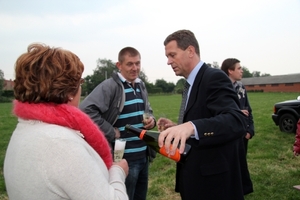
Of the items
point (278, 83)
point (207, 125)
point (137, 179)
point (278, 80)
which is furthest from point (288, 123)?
point (278, 80)

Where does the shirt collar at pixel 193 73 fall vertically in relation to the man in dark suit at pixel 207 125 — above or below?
above

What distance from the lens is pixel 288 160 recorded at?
21.7ft

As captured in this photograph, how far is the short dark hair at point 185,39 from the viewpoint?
2.51 meters

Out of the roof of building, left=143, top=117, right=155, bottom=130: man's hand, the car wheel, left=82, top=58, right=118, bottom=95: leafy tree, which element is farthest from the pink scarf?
left=82, top=58, right=118, bottom=95: leafy tree

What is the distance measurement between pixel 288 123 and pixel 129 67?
26.9ft

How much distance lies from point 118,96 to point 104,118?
0.35 meters

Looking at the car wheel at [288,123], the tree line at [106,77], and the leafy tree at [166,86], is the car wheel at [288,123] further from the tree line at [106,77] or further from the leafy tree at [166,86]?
the leafy tree at [166,86]

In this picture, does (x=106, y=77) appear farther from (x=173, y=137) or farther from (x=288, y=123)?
(x=173, y=137)

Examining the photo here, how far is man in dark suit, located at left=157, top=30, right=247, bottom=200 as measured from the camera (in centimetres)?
174

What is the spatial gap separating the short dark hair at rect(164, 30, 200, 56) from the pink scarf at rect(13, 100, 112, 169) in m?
1.28

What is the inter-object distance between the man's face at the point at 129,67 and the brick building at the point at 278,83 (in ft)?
246

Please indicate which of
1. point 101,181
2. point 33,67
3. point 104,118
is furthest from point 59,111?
point 104,118

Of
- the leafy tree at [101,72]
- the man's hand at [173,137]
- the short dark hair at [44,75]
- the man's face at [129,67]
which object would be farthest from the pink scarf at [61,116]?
the leafy tree at [101,72]

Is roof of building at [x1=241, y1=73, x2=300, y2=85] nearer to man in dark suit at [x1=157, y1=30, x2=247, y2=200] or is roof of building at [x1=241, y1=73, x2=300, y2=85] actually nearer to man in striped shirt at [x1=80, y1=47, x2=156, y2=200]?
man in striped shirt at [x1=80, y1=47, x2=156, y2=200]
